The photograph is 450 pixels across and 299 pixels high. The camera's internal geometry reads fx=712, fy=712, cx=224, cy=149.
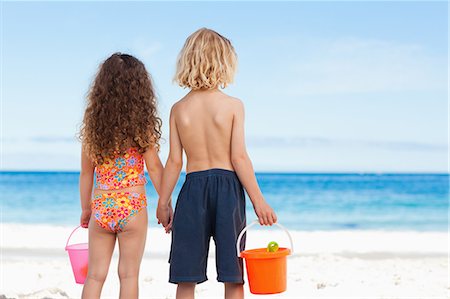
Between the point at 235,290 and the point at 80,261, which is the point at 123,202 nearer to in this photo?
the point at 80,261

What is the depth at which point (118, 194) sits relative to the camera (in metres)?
4.50

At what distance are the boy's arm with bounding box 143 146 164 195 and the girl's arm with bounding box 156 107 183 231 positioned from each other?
0.43 ft

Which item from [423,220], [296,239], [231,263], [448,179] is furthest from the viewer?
[448,179]

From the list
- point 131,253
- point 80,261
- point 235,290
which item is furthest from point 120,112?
point 235,290

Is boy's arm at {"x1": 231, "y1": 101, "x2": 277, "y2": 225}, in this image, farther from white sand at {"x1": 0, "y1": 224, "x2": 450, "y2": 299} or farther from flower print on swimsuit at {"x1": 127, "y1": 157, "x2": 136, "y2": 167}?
white sand at {"x1": 0, "y1": 224, "x2": 450, "y2": 299}

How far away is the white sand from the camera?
20.5 ft

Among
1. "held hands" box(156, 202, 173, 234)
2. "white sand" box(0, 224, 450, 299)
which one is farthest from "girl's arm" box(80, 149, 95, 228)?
"white sand" box(0, 224, 450, 299)

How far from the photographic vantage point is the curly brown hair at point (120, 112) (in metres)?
4.51

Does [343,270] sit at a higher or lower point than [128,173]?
lower

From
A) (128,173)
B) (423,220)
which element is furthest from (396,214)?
(128,173)

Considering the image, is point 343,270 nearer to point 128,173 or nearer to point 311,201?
point 128,173

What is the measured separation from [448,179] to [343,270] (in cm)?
3000

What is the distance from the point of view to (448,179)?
117 ft

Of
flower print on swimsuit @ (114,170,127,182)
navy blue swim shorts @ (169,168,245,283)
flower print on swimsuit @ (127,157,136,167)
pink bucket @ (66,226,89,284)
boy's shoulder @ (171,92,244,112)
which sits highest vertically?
boy's shoulder @ (171,92,244,112)
